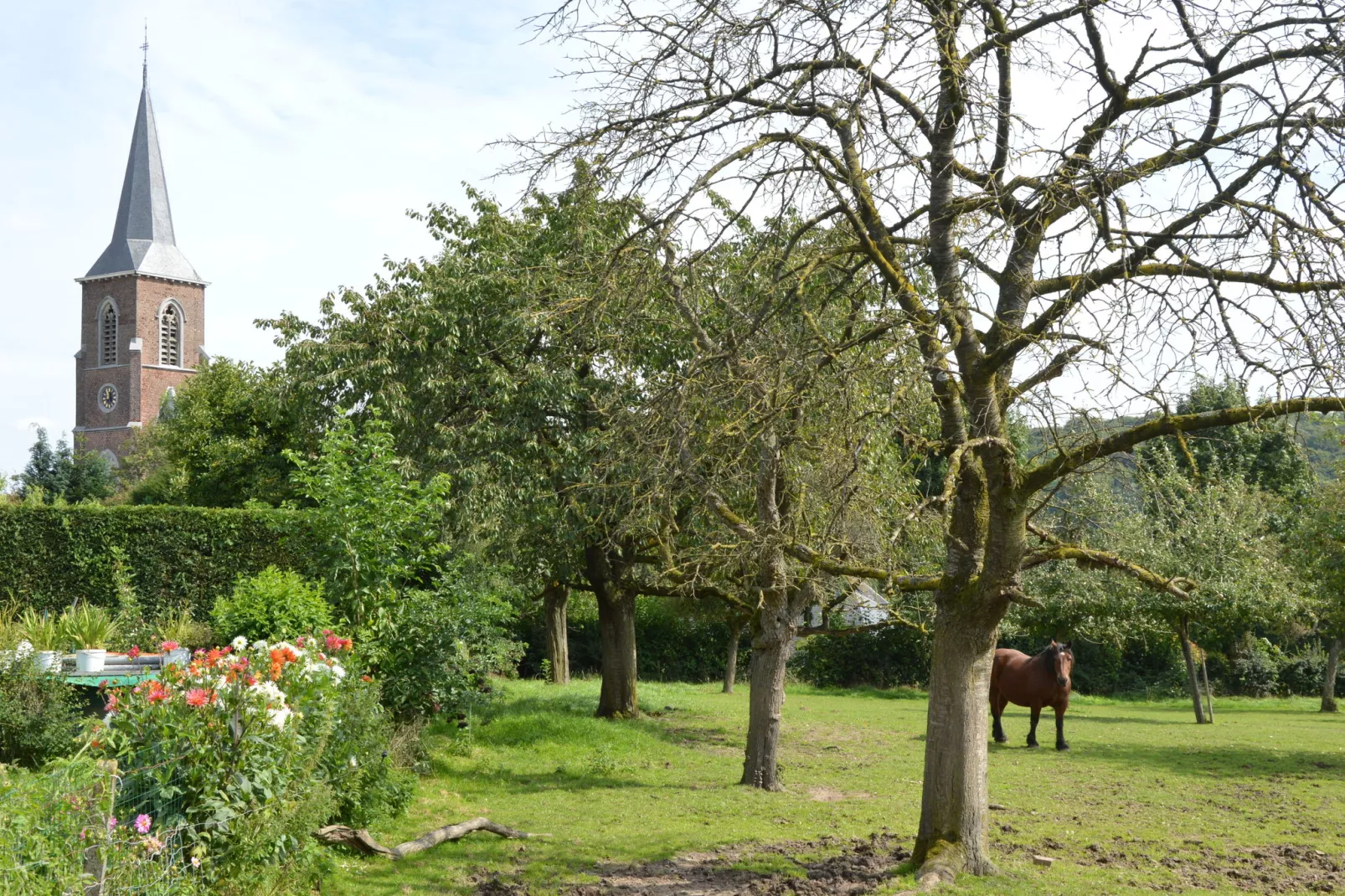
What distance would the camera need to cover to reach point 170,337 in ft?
273

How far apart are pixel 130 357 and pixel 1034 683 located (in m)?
80.5

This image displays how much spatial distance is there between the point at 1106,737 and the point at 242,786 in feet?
52.8

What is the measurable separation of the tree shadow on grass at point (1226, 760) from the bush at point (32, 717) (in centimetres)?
1322

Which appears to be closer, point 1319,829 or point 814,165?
point 814,165

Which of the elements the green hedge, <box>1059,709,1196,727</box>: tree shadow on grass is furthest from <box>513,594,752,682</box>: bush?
the green hedge

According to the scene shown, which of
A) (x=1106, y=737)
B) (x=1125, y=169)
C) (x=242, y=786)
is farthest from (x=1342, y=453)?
(x=242, y=786)

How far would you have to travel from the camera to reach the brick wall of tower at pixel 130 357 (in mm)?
80188

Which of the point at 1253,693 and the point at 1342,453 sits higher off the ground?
the point at 1342,453

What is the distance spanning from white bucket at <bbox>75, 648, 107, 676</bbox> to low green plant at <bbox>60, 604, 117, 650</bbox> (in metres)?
1.63

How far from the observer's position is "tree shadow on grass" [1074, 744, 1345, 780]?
14156 millimetres

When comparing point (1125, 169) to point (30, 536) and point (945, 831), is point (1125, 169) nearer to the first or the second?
point (945, 831)

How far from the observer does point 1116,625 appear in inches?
855

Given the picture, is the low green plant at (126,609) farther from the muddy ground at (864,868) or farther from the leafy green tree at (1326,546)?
the leafy green tree at (1326,546)

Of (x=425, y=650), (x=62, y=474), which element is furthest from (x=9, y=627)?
(x=62, y=474)
